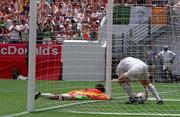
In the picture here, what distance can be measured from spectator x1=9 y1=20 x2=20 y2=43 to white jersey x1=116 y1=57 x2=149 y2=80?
10008 millimetres

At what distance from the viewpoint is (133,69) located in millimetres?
16234

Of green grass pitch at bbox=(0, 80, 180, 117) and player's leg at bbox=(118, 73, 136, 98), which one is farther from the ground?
player's leg at bbox=(118, 73, 136, 98)

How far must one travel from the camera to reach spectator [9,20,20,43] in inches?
1028

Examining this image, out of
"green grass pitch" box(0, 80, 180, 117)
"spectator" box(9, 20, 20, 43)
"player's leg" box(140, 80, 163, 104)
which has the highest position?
"spectator" box(9, 20, 20, 43)

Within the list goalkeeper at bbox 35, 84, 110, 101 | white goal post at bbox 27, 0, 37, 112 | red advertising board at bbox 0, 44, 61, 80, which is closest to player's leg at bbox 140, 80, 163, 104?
goalkeeper at bbox 35, 84, 110, 101

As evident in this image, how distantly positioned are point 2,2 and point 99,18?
6.41m

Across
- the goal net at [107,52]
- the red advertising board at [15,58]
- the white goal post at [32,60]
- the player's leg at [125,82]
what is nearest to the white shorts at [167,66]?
the goal net at [107,52]

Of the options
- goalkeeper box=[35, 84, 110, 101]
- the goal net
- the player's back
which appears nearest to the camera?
the goal net

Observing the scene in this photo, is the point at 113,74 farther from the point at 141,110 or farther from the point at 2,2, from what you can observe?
the point at 2,2

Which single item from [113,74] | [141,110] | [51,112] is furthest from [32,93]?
[113,74]

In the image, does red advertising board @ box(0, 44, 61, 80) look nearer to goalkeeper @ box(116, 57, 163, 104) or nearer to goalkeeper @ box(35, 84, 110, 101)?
goalkeeper @ box(35, 84, 110, 101)

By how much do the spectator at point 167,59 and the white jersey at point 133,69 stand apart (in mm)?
5468

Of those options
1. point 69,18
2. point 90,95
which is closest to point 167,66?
point 69,18

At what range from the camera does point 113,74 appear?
18.5 metres
